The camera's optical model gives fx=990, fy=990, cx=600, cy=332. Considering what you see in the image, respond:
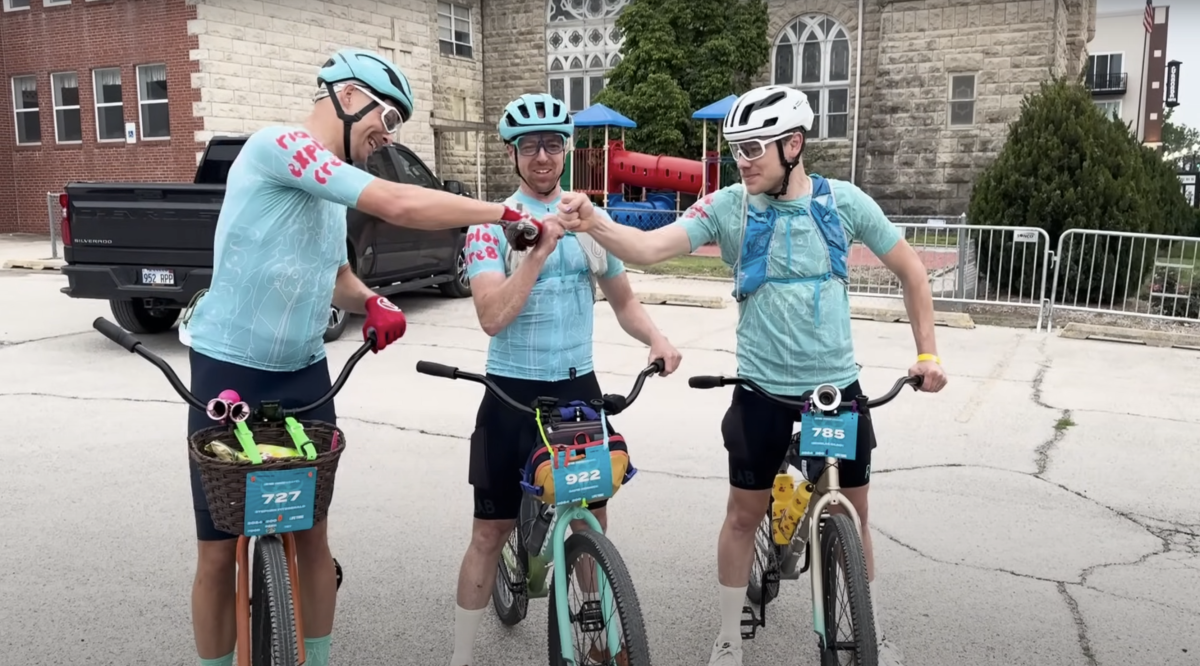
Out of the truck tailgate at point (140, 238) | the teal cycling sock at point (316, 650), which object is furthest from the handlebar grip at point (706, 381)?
the truck tailgate at point (140, 238)

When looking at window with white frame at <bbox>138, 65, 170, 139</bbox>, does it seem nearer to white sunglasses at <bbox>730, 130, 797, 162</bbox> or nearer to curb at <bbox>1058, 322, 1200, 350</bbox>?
curb at <bbox>1058, 322, 1200, 350</bbox>

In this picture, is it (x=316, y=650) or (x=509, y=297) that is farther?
(x=316, y=650)

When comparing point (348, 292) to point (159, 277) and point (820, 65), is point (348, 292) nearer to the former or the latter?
point (159, 277)

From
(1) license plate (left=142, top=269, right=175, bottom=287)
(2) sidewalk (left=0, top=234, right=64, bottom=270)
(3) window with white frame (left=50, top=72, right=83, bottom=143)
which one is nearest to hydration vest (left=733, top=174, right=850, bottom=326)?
(1) license plate (left=142, top=269, right=175, bottom=287)

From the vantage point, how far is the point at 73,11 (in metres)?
22.9

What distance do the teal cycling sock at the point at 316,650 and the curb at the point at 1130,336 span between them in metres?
9.56

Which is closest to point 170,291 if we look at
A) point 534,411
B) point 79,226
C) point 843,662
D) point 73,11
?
point 79,226

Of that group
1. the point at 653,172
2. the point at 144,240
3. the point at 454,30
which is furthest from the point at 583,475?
the point at 454,30

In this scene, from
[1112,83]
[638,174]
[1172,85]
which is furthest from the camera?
[1172,85]

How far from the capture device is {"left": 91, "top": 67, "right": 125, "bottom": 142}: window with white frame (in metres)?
22.9

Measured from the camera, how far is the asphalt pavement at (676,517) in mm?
3781

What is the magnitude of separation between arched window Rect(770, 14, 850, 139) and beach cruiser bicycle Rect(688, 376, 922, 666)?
22211 millimetres

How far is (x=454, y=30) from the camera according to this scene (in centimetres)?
2828

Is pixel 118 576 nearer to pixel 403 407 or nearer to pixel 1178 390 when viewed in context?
pixel 403 407
